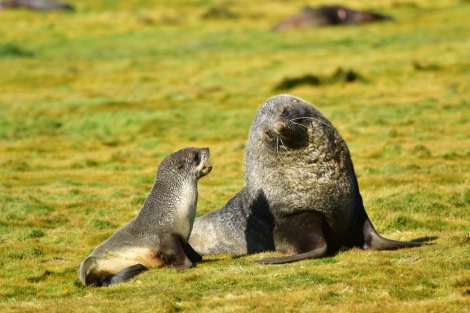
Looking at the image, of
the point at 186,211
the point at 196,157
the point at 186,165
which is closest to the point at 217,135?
the point at 196,157

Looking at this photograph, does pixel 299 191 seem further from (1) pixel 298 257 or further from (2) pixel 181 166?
(2) pixel 181 166

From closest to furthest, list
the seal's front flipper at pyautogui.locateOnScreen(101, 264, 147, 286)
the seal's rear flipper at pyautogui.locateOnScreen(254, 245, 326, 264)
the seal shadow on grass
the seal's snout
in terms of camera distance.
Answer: the seal's front flipper at pyautogui.locateOnScreen(101, 264, 147, 286)
the seal's rear flipper at pyautogui.locateOnScreen(254, 245, 326, 264)
the seal's snout
the seal shadow on grass

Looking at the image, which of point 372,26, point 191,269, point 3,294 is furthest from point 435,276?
point 372,26

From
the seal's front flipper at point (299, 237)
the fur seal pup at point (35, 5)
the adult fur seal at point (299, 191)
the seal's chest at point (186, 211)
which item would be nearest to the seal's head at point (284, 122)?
the adult fur seal at point (299, 191)

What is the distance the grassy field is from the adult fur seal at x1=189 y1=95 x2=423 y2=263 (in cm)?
41

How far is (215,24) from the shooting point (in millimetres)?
53969

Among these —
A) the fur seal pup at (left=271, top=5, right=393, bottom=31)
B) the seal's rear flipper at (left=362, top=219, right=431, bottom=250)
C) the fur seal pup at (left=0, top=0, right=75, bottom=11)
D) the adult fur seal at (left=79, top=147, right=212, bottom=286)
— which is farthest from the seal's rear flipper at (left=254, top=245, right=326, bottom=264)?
the fur seal pup at (left=0, top=0, right=75, bottom=11)

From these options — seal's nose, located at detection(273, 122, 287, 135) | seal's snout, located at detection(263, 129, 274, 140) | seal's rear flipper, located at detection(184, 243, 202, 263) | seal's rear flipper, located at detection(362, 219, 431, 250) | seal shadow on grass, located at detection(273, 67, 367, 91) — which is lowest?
seal shadow on grass, located at detection(273, 67, 367, 91)

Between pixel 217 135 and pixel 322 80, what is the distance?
8568 mm

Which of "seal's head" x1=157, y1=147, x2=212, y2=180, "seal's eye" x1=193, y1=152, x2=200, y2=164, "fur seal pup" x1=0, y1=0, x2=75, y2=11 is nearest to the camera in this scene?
"seal's head" x1=157, y1=147, x2=212, y2=180

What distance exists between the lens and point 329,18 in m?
50.7

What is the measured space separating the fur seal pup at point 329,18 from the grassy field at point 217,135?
1.35 m

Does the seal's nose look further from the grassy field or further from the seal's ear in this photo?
the grassy field

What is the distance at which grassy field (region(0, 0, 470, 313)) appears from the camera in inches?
398
